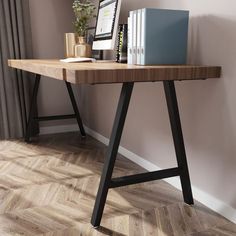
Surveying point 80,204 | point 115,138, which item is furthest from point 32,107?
point 115,138

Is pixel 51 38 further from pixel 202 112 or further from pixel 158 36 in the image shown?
pixel 202 112

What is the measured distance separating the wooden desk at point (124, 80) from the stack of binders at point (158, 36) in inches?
5.3

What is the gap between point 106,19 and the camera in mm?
2119

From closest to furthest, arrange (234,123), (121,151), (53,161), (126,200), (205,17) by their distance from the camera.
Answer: (234,123)
(205,17)
(126,200)
(53,161)
(121,151)

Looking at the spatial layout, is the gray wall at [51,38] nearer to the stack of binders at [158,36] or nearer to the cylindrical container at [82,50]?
the cylindrical container at [82,50]

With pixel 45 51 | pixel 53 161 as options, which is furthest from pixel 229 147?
pixel 45 51

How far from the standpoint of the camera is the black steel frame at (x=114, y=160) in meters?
1.30

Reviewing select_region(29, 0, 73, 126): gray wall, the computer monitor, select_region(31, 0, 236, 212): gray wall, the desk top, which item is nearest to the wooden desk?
the desk top

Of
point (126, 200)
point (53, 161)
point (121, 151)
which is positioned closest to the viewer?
point (126, 200)

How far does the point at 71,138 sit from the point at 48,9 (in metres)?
1.23

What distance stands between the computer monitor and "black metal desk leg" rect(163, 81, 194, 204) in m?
0.68

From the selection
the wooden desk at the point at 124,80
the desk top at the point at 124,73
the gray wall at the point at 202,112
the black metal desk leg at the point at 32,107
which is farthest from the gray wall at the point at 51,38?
the desk top at the point at 124,73

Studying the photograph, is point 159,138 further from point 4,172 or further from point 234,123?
point 4,172

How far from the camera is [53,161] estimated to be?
2.24m
